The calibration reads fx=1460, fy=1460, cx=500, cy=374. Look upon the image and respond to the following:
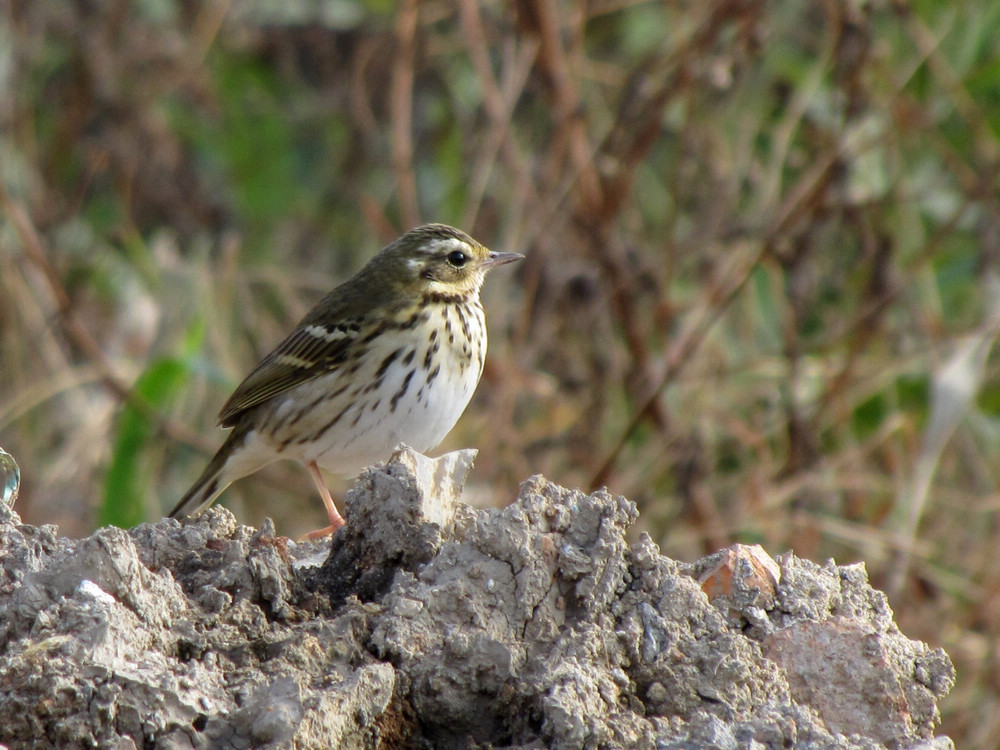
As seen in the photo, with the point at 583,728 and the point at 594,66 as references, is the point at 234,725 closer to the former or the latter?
the point at 583,728

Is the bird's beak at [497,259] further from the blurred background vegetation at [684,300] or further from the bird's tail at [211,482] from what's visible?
the bird's tail at [211,482]

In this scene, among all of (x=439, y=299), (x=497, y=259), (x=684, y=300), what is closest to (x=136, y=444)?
(x=439, y=299)

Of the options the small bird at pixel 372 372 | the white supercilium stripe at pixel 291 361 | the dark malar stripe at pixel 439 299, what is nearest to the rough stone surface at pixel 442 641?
the small bird at pixel 372 372

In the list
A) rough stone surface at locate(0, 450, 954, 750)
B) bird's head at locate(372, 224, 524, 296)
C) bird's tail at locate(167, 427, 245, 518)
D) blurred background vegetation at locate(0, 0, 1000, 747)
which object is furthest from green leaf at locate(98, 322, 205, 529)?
rough stone surface at locate(0, 450, 954, 750)

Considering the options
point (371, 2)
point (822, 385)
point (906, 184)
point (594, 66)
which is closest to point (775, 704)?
point (822, 385)

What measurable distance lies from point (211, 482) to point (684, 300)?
2.74 meters

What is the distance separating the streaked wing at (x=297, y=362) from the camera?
561 centimetres

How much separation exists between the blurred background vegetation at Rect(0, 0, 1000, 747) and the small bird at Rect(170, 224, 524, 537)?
0.35 m

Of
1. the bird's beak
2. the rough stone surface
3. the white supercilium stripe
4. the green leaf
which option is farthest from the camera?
the white supercilium stripe

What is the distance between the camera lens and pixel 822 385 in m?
6.89

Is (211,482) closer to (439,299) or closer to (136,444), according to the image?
(136,444)

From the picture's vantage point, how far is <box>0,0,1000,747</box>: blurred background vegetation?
251 inches

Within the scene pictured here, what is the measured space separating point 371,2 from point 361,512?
24.0 feet

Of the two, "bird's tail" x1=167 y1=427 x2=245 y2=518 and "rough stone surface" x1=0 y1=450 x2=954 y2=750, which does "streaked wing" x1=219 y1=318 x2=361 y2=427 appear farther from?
"rough stone surface" x1=0 y1=450 x2=954 y2=750
